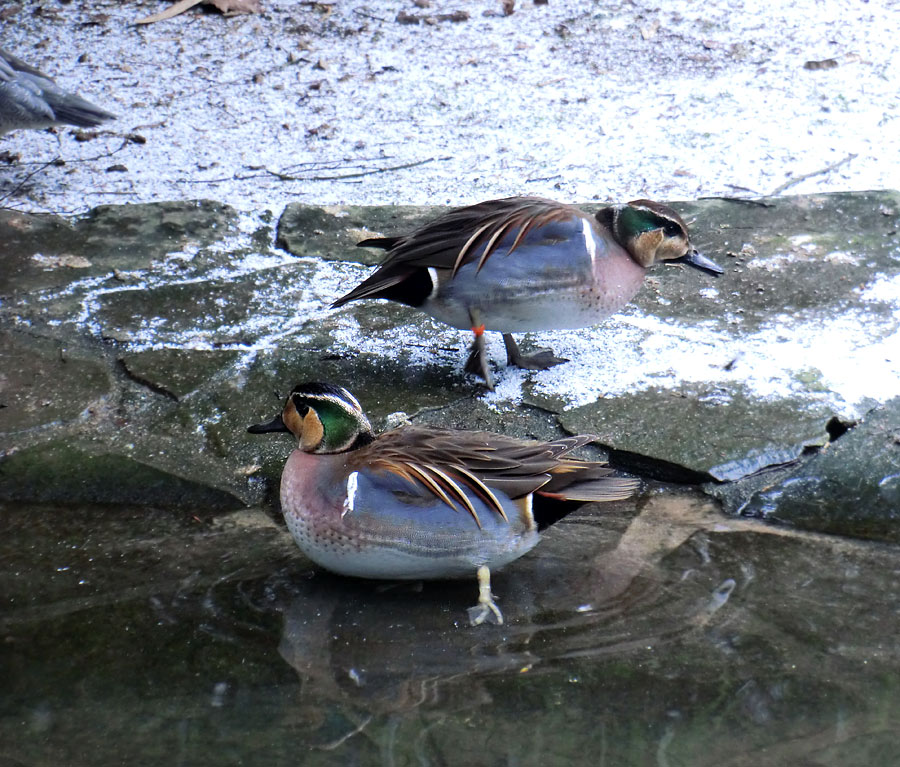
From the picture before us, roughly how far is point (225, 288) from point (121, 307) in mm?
429

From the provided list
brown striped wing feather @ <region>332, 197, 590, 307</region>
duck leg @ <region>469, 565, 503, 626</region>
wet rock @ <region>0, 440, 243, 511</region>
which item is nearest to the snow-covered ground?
brown striped wing feather @ <region>332, 197, 590, 307</region>

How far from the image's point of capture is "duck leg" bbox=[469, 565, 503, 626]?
294 cm

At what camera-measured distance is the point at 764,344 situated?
4.23m

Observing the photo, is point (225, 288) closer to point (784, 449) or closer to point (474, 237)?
point (474, 237)

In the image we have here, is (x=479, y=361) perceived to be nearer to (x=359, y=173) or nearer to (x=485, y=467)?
(x=485, y=467)

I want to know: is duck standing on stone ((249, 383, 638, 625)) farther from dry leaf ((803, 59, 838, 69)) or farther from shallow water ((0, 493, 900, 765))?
dry leaf ((803, 59, 838, 69))

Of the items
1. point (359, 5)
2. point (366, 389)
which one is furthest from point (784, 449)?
point (359, 5)

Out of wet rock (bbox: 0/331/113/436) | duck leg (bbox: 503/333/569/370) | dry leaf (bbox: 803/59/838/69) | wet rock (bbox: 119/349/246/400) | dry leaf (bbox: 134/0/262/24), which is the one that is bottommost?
wet rock (bbox: 0/331/113/436)

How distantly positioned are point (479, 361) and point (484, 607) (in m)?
1.33

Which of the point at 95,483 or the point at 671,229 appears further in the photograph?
the point at 671,229

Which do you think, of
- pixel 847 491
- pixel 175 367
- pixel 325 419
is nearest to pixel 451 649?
pixel 325 419

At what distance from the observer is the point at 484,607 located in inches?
117

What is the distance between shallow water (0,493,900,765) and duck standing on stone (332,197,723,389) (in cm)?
87

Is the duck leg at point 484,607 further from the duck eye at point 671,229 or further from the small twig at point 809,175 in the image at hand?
the small twig at point 809,175
